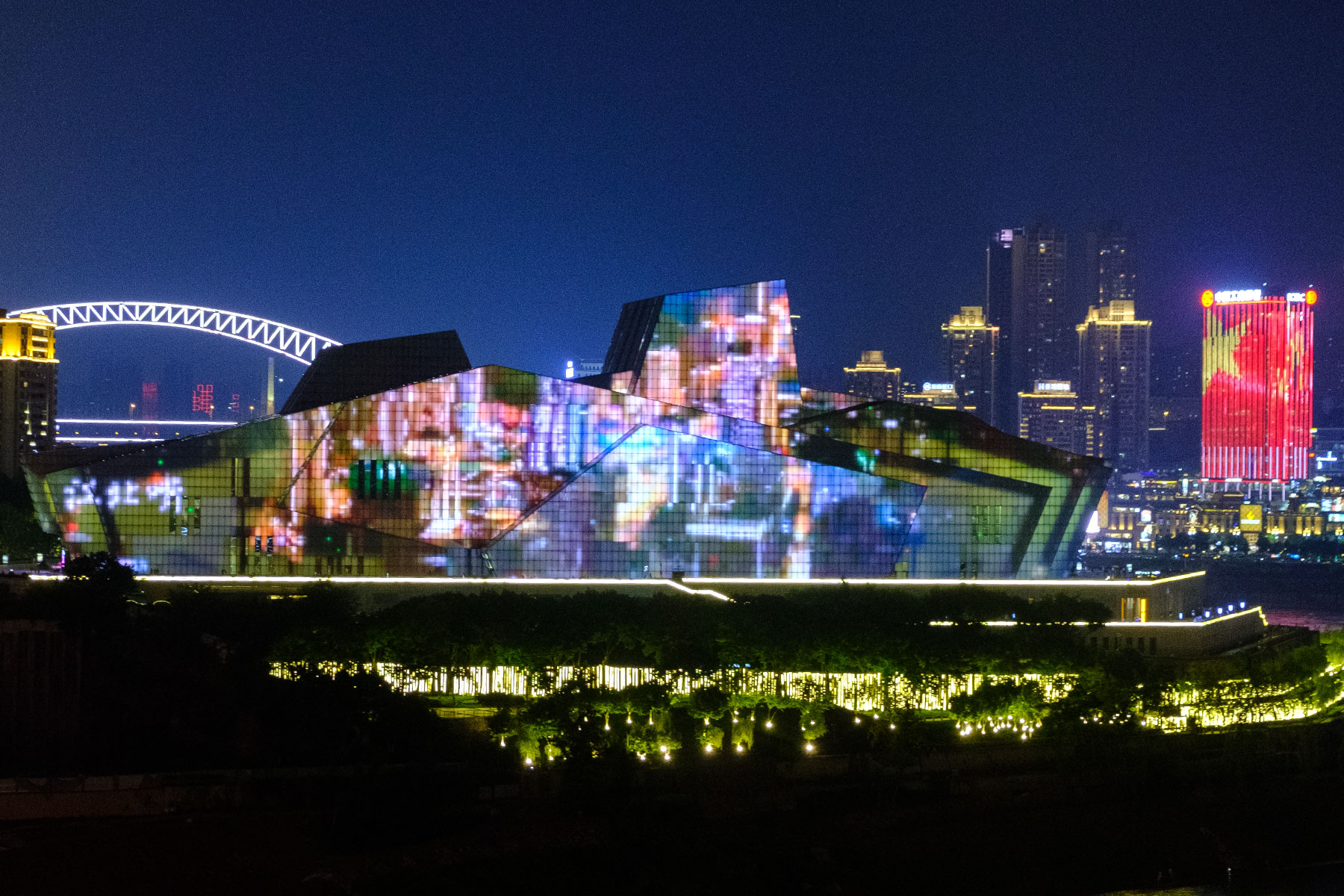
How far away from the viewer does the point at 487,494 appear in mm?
61844

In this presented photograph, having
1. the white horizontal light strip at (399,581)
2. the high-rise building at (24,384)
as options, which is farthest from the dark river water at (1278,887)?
the high-rise building at (24,384)

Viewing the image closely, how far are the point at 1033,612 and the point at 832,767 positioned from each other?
49.9 ft

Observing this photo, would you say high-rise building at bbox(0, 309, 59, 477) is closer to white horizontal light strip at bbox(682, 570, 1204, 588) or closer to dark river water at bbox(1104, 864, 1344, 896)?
white horizontal light strip at bbox(682, 570, 1204, 588)

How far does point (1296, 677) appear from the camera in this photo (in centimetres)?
5688

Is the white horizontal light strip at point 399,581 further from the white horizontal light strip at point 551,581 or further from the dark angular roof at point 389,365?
the dark angular roof at point 389,365

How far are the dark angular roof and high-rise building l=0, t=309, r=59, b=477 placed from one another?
5837 centimetres

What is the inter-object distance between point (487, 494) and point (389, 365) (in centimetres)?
936

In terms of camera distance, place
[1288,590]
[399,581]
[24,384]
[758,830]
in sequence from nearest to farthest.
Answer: [758,830] → [399,581] → [24,384] → [1288,590]

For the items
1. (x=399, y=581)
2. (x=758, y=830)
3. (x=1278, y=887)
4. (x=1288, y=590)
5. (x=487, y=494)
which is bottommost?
(x=1278, y=887)

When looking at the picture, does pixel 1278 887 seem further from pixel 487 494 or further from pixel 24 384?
pixel 24 384

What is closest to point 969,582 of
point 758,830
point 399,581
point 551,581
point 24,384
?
point 551,581

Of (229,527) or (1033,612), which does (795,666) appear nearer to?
(1033,612)

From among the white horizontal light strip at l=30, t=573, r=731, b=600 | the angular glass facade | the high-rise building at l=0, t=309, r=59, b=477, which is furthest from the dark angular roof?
the high-rise building at l=0, t=309, r=59, b=477

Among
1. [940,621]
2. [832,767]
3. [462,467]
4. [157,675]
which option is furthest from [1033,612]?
[157,675]
